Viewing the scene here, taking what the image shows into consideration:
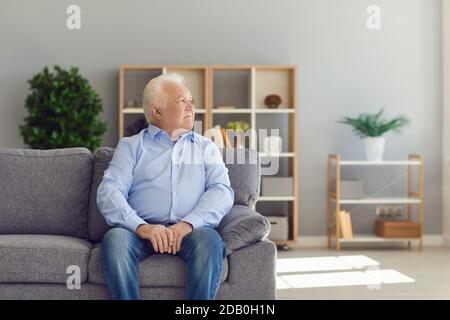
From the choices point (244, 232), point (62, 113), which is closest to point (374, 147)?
point (62, 113)

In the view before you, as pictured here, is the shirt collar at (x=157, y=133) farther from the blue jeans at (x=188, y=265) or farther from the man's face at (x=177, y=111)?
the blue jeans at (x=188, y=265)

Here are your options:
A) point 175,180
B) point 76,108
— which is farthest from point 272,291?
point 76,108

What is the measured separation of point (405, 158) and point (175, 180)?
3572 mm

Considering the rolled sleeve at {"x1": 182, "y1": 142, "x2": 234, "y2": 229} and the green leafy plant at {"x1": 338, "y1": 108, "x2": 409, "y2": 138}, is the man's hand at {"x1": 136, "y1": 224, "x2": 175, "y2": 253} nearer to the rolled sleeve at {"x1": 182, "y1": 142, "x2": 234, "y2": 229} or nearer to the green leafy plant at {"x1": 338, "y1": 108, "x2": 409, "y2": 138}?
the rolled sleeve at {"x1": 182, "y1": 142, "x2": 234, "y2": 229}

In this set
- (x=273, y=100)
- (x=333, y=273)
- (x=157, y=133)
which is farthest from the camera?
(x=273, y=100)

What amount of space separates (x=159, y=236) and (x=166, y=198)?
0.27m

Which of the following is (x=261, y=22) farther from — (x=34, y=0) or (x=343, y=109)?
(x=34, y=0)

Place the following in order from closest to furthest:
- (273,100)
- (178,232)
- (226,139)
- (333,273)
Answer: (178,232)
(333,273)
(226,139)
(273,100)

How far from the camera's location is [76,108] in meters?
5.38

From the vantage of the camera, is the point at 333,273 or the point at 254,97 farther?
the point at 254,97

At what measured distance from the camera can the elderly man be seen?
254cm

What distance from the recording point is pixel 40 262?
276cm

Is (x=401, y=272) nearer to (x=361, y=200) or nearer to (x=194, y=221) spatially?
(x=361, y=200)

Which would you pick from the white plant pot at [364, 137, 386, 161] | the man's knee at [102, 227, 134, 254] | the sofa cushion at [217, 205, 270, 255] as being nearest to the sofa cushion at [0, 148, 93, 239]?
the man's knee at [102, 227, 134, 254]
